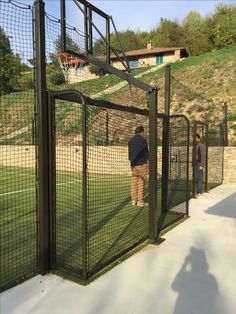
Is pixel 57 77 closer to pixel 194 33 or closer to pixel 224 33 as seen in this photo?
pixel 224 33

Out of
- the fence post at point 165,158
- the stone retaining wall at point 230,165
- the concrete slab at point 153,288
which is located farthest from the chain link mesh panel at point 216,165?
the concrete slab at point 153,288

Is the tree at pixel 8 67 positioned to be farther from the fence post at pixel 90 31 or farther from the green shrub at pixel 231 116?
the green shrub at pixel 231 116

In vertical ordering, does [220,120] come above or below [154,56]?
below

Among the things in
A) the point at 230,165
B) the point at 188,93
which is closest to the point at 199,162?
the point at 230,165

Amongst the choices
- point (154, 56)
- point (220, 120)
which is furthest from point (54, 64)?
point (154, 56)

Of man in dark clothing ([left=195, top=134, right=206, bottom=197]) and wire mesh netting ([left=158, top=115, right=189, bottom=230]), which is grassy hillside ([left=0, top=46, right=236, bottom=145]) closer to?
man in dark clothing ([left=195, top=134, right=206, bottom=197])

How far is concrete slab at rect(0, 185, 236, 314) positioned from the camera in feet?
11.9

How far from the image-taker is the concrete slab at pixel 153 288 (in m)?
3.62

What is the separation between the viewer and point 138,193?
8.17 m

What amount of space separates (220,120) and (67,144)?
6.48 metres

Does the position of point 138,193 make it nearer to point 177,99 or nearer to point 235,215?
point 235,215

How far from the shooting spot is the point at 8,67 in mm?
4418

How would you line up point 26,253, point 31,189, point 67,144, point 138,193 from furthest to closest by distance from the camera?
point 67,144
point 31,189
point 138,193
point 26,253

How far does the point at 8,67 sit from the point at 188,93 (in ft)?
53.7
